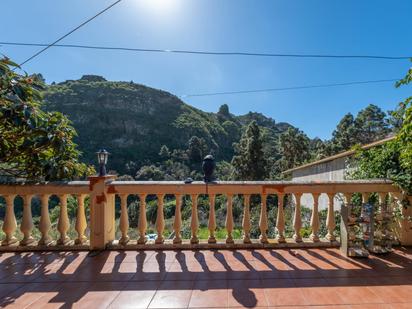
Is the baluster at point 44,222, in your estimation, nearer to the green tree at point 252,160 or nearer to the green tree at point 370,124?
the green tree at point 252,160

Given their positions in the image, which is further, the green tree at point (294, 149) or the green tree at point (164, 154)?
the green tree at point (164, 154)

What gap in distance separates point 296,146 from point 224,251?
2380 cm

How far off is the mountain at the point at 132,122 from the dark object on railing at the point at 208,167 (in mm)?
31013

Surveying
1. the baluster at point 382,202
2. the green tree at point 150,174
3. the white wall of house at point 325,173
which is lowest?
the green tree at point 150,174

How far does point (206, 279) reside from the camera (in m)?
2.37

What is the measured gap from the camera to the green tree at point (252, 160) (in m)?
21.0

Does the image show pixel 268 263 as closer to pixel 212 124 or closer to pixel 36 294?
pixel 36 294

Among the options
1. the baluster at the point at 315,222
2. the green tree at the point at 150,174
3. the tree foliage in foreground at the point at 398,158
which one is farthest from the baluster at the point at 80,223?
the green tree at the point at 150,174

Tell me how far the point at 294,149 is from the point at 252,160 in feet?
21.3

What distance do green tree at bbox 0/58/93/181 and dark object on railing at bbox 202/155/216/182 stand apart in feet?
5.96

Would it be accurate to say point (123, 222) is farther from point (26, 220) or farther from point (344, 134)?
point (344, 134)

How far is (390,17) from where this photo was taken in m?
6.04

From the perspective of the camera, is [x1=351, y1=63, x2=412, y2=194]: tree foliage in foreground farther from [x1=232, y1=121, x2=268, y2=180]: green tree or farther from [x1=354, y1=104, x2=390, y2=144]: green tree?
[x1=354, y1=104, x2=390, y2=144]: green tree

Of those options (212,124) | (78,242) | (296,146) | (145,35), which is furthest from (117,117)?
(78,242)
